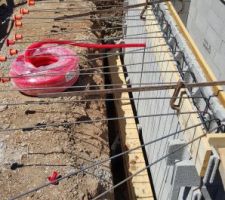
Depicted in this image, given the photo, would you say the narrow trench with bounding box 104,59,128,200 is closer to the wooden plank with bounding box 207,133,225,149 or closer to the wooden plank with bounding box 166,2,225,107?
the wooden plank with bounding box 166,2,225,107

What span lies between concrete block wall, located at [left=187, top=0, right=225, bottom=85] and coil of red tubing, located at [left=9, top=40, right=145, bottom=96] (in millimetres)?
1263

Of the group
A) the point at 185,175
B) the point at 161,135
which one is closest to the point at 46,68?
the point at 161,135

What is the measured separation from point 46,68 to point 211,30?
131 inches

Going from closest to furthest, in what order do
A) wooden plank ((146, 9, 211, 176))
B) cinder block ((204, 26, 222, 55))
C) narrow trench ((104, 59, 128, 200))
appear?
wooden plank ((146, 9, 211, 176)), cinder block ((204, 26, 222, 55)), narrow trench ((104, 59, 128, 200))

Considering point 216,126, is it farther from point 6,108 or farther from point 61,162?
point 6,108

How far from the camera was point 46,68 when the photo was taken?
7.70 metres

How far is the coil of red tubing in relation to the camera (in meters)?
7.54

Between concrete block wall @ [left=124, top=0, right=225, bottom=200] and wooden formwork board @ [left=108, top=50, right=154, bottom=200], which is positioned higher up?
concrete block wall @ [left=124, top=0, right=225, bottom=200]

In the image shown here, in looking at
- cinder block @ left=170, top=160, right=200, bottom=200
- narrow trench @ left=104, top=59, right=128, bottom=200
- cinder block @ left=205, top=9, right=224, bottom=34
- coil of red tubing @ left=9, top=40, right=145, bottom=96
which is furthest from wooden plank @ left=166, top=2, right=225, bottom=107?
narrow trench @ left=104, top=59, right=128, bottom=200

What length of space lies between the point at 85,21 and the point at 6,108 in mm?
4651

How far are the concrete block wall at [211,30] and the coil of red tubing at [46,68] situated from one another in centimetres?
126

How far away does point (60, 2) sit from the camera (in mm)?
12180

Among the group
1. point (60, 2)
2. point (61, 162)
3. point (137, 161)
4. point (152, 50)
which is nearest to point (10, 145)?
point (61, 162)

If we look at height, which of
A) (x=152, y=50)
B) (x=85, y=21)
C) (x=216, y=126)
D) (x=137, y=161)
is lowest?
(x=137, y=161)
